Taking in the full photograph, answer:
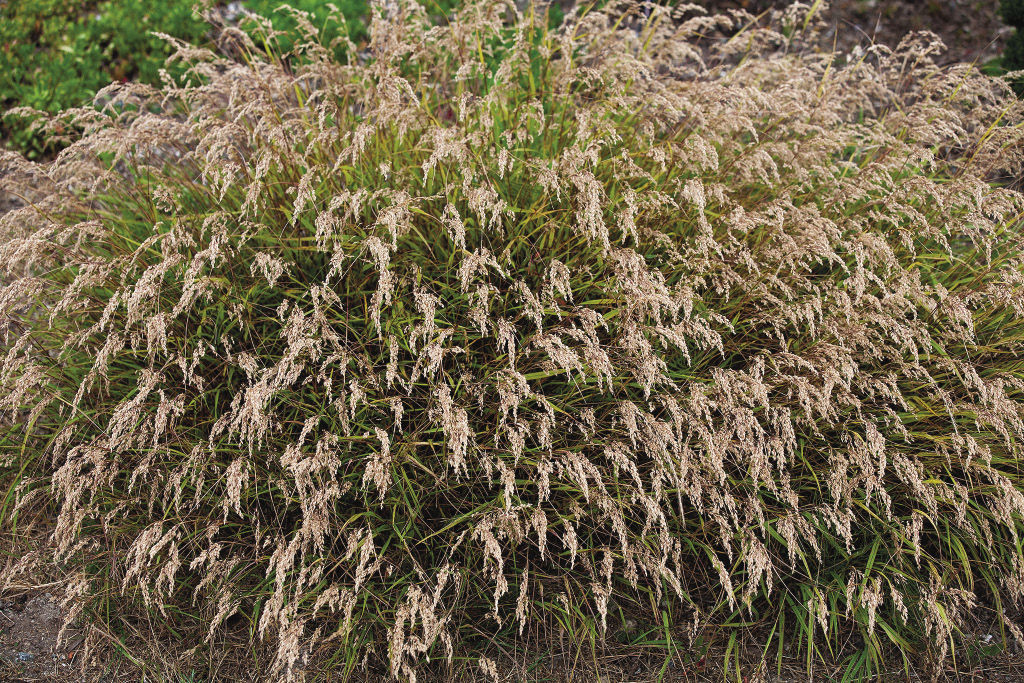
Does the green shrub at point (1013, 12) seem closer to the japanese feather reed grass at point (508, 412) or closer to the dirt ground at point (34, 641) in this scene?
the japanese feather reed grass at point (508, 412)

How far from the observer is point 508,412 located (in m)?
2.76

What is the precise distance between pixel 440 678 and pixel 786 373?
180cm

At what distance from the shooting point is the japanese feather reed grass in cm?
254

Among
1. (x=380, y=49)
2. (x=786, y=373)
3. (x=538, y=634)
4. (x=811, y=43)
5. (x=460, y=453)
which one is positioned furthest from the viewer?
(x=811, y=43)

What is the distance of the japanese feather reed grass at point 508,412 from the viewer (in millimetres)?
2537

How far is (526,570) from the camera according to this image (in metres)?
→ 2.49

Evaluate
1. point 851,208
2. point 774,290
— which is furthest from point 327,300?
point 851,208

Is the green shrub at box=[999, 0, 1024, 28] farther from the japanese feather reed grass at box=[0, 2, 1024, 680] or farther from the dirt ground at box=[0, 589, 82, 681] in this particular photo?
the dirt ground at box=[0, 589, 82, 681]

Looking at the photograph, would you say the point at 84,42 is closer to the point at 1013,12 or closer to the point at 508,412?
the point at 508,412

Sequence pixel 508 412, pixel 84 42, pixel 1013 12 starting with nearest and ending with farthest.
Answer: pixel 508 412
pixel 1013 12
pixel 84 42

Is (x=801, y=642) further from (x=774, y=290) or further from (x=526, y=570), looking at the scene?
(x=774, y=290)

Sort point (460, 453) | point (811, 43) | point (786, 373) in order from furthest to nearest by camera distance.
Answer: point (811, 43), point (786, 373), point (460, 453)

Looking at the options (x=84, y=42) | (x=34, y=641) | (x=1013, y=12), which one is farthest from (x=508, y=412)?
(x=84, y=42)

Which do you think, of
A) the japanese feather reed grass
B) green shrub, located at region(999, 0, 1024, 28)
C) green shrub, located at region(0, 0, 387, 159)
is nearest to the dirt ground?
the japanese feather reed grass
